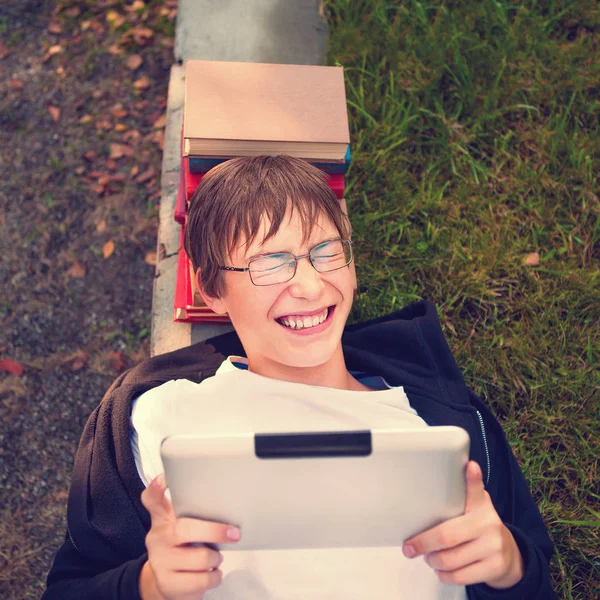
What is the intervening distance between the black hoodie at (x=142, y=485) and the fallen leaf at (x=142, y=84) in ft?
6.70

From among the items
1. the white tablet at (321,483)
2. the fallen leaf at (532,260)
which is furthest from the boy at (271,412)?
the fallen leaf at (532,260)

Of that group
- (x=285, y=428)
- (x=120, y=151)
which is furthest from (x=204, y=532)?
(x=120, y=151)

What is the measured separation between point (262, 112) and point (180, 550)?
152 centimetres

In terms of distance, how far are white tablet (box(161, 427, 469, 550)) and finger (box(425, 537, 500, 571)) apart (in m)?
0.10

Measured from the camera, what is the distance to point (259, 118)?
7.56ft

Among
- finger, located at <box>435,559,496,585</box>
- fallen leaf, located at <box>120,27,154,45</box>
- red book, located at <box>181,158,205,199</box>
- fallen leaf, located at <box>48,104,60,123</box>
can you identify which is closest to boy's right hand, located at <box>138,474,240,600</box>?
finger, located at <box>435,559,496,585</box>

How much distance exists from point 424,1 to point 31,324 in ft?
8.55

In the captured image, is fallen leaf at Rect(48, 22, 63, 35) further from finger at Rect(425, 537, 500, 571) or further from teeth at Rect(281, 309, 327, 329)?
finger at Rect(425, 537, 500, 571)

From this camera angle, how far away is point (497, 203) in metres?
3.03

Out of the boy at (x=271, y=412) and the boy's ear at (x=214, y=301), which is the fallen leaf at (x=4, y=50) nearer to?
the boy at (x=271, y=412)

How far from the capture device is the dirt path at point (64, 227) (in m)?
2.76

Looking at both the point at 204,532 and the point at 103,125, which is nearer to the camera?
the point at 204,532

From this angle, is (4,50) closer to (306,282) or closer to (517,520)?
(306,282)

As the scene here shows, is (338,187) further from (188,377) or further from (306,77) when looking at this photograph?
(188,377)
